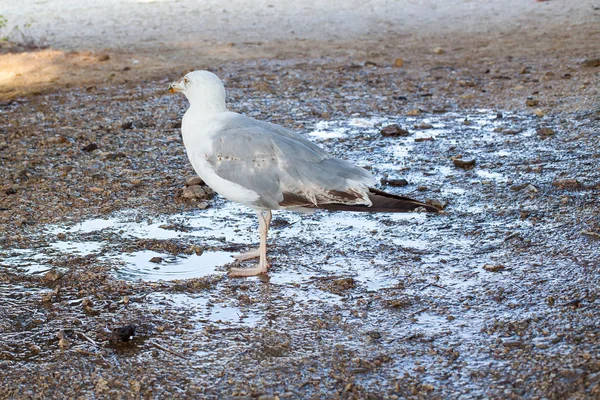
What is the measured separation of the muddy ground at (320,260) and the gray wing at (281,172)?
421 millimetres

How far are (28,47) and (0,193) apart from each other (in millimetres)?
5674

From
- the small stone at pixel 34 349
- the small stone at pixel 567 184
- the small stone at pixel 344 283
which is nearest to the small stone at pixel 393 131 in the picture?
the small stone at pixel 567 184

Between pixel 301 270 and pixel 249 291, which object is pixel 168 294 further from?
pixel 301 270

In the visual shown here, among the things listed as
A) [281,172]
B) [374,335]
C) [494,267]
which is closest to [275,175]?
[281,172]

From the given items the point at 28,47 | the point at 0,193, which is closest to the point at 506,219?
the point at 0,193

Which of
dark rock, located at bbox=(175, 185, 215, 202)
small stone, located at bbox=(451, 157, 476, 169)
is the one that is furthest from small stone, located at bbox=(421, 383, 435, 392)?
small stone, located at bbox=(451, 157, 476, 169)

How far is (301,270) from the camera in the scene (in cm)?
441

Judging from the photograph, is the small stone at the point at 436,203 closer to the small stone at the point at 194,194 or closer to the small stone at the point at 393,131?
the small stone at the point at 194,194

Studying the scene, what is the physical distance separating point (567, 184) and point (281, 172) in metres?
2.09

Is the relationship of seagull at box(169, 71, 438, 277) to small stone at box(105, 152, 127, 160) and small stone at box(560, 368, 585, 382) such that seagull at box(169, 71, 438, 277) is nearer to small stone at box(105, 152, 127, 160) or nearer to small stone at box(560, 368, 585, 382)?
small stone at box(560, 368, 585, 382)

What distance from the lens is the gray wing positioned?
4.23 metres

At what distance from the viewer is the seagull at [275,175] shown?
423cm

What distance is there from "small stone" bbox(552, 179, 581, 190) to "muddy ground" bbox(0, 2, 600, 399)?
0.4 inches

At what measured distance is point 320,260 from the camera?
4.52 meters
